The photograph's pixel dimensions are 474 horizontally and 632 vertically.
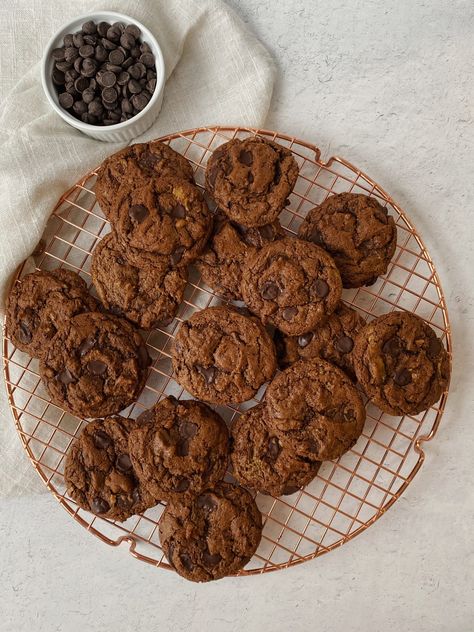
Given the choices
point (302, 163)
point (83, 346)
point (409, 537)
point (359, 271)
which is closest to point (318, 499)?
point (409, 537)

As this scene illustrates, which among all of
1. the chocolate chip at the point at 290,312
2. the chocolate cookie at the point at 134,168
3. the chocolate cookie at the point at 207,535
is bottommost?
the chocolate cookie at the point at 207,535

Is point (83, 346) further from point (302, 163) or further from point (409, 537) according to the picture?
point (409, 537)

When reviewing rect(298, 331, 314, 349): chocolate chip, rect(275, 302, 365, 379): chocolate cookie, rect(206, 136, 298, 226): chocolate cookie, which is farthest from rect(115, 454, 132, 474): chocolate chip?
rect(206, 136, 298, 226): chocolate cookie

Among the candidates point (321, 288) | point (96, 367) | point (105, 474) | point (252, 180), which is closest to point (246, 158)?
point (252, 180)

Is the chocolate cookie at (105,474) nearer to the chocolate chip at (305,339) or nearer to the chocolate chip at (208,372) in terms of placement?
the chocolate chip at (208,372)

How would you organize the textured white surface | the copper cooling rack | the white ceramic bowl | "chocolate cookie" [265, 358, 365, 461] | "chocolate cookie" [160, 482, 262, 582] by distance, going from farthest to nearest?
the textured white surface → the copper cooling rack → the white ceramic bowl → "chocolate cookie" [160, 482, 262, 582] → "chocolate cookie" [265, 358, 365, 461]

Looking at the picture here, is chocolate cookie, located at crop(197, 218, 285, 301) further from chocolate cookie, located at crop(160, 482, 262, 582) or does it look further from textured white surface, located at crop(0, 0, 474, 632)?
chocolate cookie, located at crop(160, 482, 262, 582)

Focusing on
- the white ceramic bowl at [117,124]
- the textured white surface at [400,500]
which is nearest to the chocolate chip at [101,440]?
the textured white surface at [400,500]
